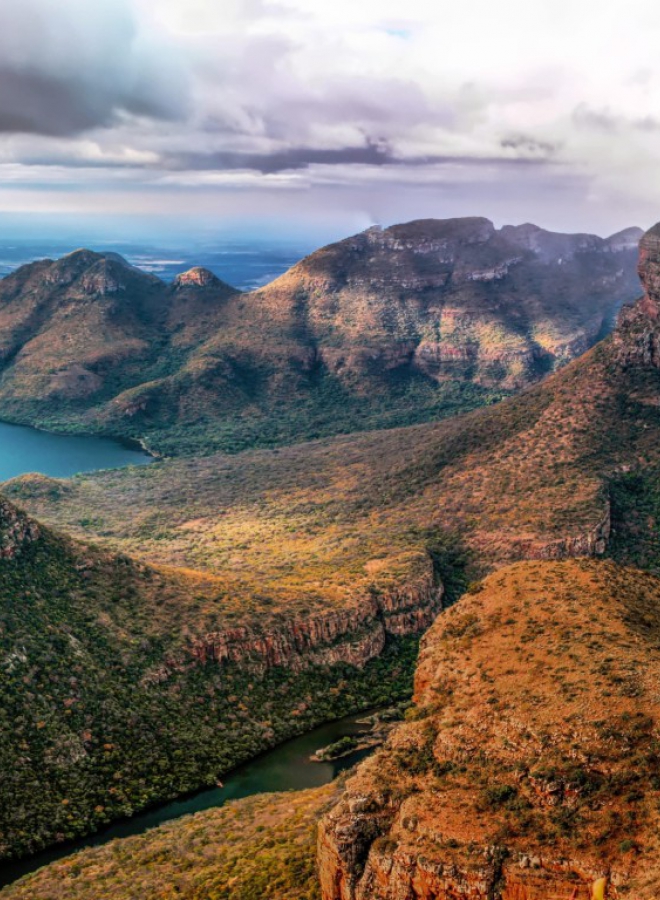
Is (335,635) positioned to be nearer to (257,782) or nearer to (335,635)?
(335,635)

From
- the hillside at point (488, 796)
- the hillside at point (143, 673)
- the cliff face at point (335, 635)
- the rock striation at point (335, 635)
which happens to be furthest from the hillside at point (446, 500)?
the hillside at point (488, 796)

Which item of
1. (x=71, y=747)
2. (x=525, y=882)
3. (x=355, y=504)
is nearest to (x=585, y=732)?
(x=525, y=882)

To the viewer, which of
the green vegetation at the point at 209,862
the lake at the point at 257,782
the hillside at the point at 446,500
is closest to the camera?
the green vegetation at the point at 209,862

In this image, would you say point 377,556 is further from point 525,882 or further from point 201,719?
point 525,882

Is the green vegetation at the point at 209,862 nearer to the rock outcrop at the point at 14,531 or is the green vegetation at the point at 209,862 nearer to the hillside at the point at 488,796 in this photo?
the hillside at the point at 488,796

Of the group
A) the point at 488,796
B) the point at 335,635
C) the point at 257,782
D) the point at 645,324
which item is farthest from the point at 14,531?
the point at 645,324
